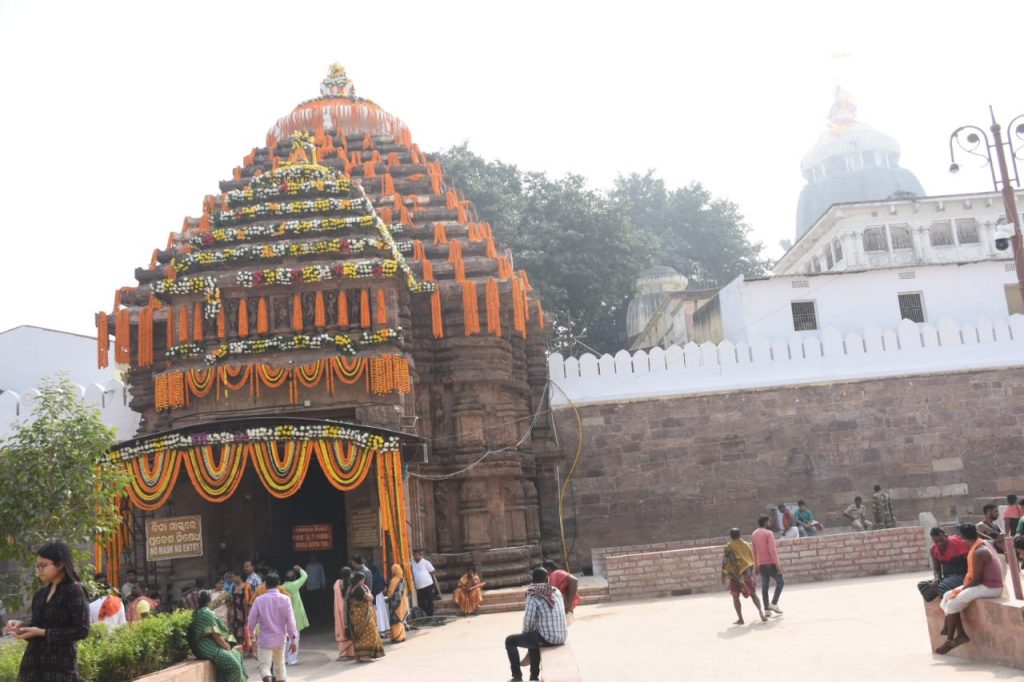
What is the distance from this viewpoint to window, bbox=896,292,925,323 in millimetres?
21844

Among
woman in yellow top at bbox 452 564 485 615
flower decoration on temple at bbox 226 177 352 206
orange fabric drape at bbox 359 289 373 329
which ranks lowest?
woman in yellow top at bbox 452 564 485 615

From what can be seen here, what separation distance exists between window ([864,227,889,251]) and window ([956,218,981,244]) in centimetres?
213

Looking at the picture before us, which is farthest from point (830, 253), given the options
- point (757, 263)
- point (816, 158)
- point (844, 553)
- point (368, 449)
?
point (816, 158)

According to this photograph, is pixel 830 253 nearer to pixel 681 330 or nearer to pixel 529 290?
pixel 681 330

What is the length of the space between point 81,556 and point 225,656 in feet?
7.39

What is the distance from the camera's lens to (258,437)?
13156mm

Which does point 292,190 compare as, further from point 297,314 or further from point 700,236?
point 700,236

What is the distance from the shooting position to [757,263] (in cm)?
4247

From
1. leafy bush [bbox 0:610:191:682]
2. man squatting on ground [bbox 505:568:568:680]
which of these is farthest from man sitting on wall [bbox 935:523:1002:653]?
leafy bush [bbox 0:610:191:682]

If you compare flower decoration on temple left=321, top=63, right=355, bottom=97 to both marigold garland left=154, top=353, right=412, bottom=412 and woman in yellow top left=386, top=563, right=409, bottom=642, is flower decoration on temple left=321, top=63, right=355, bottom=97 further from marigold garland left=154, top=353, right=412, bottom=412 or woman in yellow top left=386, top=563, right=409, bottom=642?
woman in yellow top left=386, top=563, right=409, bottom=642

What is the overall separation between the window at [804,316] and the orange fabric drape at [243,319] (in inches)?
470

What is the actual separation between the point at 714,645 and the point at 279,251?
9.43 metres

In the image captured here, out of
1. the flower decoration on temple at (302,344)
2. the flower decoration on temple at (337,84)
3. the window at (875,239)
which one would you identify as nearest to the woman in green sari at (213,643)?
the flower decoration on temple at (302,344)

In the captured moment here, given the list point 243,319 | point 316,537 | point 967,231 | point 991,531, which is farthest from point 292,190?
point 967,231
